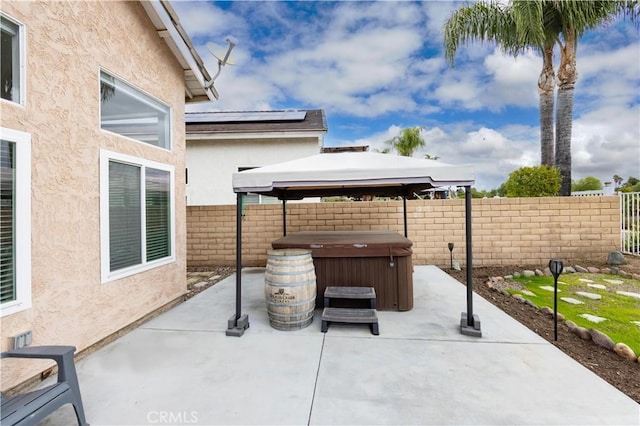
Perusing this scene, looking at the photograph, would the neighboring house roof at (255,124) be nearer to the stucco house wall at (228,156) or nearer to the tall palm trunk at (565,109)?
the stucco house wall at (228,156)

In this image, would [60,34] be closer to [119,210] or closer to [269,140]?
[119,210]

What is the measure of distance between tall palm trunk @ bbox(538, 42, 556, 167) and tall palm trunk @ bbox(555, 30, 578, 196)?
24 cm

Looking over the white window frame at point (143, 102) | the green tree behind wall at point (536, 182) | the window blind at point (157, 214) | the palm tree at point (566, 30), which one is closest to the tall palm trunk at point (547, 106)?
the palm tree at point (566, 30)

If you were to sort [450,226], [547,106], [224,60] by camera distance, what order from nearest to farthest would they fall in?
[224,60] < [450,226] < [547,106]

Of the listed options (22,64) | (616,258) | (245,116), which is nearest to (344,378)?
(22,64)

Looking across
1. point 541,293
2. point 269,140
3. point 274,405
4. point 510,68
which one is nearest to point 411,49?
point 510,68

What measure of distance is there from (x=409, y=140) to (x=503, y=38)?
1311cm

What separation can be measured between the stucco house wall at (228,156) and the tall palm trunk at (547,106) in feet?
23.8

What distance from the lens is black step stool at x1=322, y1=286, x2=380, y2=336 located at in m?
3.78

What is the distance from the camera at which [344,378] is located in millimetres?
2768

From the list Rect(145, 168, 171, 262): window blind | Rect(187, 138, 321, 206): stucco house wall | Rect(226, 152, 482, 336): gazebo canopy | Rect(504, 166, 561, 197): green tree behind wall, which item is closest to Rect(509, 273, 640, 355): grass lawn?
Rect(226, 152, 482, 336): gazebo canopy

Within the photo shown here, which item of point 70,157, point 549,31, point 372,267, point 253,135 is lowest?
point 372,267

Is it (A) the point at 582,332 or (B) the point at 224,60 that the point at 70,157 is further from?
(A) the point at 582,332

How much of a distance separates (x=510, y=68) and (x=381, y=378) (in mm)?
12184
